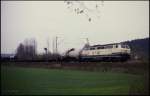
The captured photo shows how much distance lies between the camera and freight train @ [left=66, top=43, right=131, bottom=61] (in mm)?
13291

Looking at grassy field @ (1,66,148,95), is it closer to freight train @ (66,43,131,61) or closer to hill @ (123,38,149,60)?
hill @ (123,38,149,60)

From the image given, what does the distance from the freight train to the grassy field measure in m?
1.81

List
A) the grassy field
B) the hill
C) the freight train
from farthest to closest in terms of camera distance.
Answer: the freight train < the hill < the grassy field

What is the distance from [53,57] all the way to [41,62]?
1.79 ft

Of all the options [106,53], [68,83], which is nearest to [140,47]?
[68,83]

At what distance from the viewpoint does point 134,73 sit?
1082 cm

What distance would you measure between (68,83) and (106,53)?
5.02 meters

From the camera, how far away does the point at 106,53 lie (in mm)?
15688

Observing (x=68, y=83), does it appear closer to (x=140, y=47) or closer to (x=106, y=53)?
(x=140, y=47)

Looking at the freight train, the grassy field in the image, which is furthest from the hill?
the grassy field

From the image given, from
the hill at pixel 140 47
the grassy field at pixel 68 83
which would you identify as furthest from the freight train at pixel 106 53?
the grassy field at pixel 68 83

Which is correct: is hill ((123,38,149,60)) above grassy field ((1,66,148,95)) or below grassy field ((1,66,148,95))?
above

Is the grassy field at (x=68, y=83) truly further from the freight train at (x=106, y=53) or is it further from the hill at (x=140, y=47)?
the freight train at (x=106, y=53)

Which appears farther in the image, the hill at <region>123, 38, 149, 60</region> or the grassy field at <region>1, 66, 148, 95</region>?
the hill at <region>123, 38, 149, 60</region>
